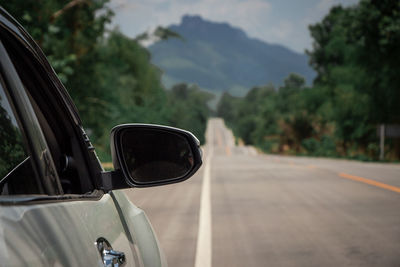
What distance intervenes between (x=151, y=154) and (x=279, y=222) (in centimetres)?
606

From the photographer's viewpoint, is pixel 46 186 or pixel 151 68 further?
pixel 151 68

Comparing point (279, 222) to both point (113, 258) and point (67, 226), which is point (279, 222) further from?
point (67, 226)

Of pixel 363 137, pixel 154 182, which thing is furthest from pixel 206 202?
pixel 363 137

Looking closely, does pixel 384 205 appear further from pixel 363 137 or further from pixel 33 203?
pixel 363 137

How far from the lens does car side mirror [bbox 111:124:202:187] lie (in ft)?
7.35

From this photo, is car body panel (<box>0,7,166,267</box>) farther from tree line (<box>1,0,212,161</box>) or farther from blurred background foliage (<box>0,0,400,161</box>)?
tree line (<box>1,0,212,161</box>)

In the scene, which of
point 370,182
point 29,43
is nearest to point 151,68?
point 370,182

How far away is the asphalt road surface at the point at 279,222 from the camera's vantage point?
588 cm

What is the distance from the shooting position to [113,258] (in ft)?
6.42

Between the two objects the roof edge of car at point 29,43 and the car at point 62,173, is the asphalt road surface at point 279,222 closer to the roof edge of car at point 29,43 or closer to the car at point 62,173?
the car at point 62,173

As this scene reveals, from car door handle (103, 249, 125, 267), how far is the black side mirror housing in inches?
11.4

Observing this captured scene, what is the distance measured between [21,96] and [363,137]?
6103 centimetres

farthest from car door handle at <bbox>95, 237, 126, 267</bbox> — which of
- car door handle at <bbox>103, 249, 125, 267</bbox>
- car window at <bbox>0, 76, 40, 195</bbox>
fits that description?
car window at <bbox>0, 76, 40, 195</bbox>

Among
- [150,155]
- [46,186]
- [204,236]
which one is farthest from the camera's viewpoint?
[204,236]
